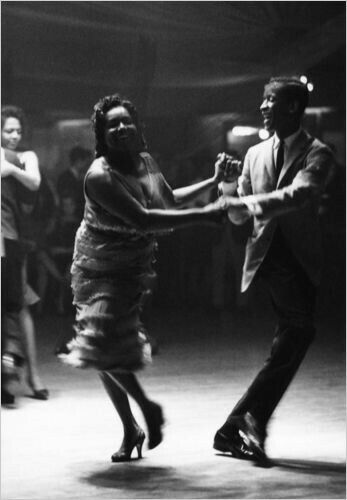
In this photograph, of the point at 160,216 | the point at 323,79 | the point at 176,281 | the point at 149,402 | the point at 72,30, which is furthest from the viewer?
the point at 176,281

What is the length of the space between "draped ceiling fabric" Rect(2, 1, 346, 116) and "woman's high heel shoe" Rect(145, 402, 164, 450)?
1028mm

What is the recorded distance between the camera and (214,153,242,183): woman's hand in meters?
3.76

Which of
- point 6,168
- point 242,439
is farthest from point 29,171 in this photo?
point 242,439

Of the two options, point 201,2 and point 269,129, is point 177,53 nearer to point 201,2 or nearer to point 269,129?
point 201,2

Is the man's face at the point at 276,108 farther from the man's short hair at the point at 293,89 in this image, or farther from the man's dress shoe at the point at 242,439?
the man's dress shoe at the point at 242,439

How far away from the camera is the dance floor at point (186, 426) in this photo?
3637 millimetres

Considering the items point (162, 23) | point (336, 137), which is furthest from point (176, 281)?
point (162, 23)

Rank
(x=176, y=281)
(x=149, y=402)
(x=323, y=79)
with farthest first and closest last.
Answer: (x=176, y=281)
(x=323, y=79)
(x=149, y=402)

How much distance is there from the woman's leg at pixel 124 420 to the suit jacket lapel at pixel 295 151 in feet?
2.88

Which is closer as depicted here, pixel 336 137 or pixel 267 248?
pixel 267 248

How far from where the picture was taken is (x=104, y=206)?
3.65m

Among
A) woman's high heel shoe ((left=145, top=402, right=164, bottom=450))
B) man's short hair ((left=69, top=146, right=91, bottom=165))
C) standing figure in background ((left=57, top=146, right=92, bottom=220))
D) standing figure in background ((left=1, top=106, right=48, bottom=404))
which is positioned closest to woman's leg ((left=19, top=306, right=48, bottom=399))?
standing figure in background ((left=1, top=106, right=48, bottom=404))

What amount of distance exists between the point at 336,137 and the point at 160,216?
74.7 inches

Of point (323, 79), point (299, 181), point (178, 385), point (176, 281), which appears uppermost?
point (323, 79)
